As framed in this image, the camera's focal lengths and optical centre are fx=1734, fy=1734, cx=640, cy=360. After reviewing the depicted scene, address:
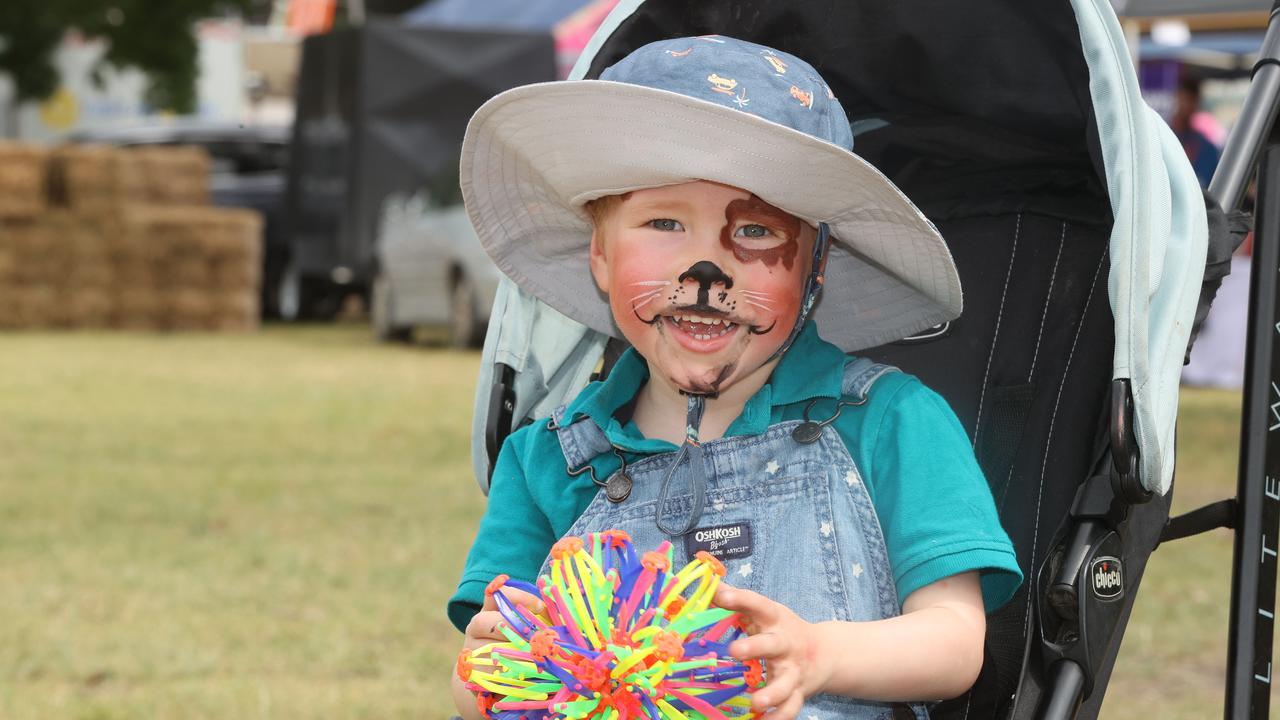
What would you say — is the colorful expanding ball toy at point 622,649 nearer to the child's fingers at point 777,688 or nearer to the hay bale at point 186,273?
the child's fingers at point 777,688

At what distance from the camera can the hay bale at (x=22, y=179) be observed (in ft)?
50.8

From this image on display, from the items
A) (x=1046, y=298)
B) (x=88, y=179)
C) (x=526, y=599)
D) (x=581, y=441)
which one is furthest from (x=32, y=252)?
(x=526, y=599)

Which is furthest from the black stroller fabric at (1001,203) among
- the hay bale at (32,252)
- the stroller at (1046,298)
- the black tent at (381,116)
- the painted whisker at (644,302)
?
the hay bale at (32,252)

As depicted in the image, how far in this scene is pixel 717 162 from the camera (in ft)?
6.37

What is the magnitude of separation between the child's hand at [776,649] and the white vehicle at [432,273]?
10.3 metres

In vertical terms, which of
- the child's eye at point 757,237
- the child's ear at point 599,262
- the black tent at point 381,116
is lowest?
the black tent at point 381,116

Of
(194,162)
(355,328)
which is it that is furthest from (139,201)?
(355,328)

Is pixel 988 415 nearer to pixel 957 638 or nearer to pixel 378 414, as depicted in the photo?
pixel 957 638

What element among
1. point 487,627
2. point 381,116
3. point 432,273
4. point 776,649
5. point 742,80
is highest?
point 742,80

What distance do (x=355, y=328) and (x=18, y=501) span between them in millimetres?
10065

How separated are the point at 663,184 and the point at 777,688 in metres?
0.63

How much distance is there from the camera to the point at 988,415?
252cm

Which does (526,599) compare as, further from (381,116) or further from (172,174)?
(172,174)

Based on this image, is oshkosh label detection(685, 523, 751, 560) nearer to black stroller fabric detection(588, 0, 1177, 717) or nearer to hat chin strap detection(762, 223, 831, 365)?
hat chin strap detection(762, 223, 831, 365)
